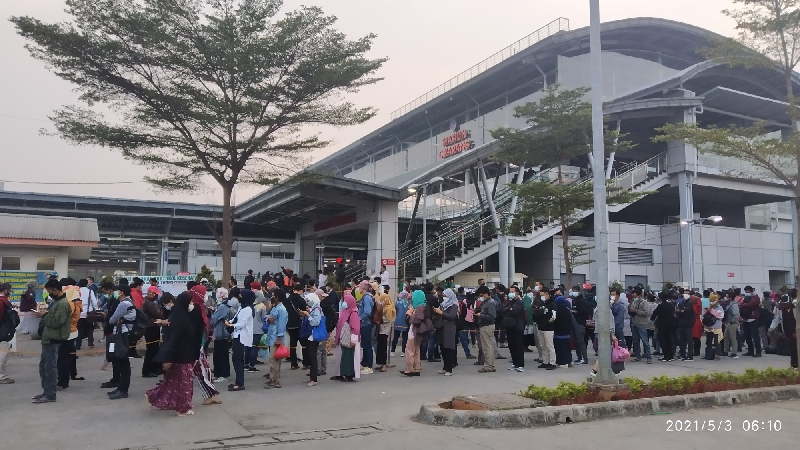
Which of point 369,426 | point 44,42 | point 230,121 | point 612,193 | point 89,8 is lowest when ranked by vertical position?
point 369,426

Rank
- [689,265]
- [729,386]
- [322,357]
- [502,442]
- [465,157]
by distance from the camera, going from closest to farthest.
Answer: [502,442], [729,386], [322,357], [465,157], [689,265]

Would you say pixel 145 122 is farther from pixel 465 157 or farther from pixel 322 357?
pixel 465 157

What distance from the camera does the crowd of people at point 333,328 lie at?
841 cm

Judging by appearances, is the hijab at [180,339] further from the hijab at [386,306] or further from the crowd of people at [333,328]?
the hijab at [386,306]

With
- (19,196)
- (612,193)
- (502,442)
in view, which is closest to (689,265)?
(612,193)

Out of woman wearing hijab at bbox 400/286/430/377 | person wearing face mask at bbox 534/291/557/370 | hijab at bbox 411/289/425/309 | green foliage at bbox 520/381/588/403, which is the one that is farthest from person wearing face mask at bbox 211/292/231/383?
person wearing face mask at bbox 534/291/557/370

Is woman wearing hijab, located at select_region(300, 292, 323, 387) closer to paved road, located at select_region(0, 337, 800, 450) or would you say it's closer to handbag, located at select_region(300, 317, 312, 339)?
handbag, located at select_region(300, 317, 312, 339)

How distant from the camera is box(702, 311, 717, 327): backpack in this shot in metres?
14.7

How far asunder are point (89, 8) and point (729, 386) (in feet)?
55.0

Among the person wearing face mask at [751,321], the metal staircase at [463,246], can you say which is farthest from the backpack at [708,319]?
the metal staircase at [463,246]

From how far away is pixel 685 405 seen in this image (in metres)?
8.55

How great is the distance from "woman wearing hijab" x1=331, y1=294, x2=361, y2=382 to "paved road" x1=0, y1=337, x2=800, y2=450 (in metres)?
0.47

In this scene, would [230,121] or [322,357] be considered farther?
[230,121]

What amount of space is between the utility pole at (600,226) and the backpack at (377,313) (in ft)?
15.4
